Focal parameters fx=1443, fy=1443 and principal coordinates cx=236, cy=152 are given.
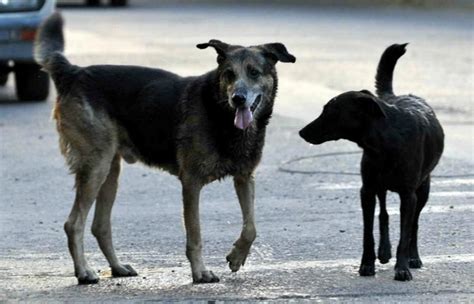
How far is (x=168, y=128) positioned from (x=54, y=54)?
36.4 inches

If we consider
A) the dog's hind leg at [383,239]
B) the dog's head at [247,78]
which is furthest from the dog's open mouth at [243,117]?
the dog's hind leg at [383,239]

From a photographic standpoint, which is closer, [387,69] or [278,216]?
[387,69]

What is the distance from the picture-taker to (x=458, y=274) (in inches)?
319

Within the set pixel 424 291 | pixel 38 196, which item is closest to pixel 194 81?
pixel 424 291

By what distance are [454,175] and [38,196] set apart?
3410 millimetres

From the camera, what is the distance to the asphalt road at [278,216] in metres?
7.93

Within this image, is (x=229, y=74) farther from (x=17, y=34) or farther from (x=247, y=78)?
(x=17, y=34)

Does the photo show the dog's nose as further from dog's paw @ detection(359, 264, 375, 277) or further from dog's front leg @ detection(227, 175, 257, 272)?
dog's paw @ detection(359, 264, 375, 277)

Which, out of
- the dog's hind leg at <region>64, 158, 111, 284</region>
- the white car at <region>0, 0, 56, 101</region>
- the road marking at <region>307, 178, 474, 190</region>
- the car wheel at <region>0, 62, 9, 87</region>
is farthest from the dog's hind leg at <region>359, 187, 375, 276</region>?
the car wheel at <region>0, 62, 9, 87</region>

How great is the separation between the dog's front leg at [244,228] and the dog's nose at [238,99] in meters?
0.57

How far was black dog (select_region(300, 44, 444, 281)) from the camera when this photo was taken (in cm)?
806

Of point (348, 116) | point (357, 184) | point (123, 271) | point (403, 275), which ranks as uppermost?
point (348, 116)

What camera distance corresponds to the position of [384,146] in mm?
8055

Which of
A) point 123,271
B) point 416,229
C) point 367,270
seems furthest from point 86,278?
point 416,229
